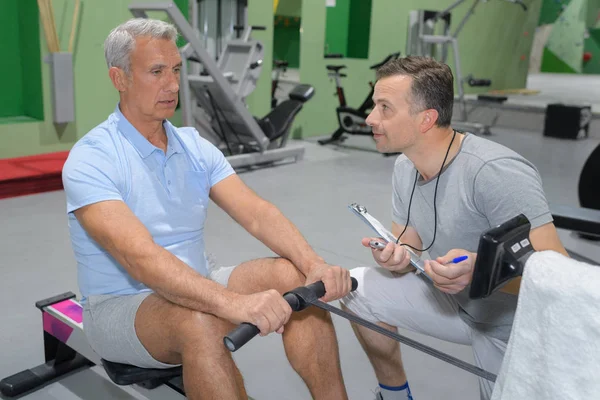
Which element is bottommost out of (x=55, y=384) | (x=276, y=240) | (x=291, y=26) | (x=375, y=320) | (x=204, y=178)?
(x=55, y=384)

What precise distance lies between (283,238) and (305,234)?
1.89m

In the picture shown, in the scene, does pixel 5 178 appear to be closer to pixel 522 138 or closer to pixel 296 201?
pixel 296 201

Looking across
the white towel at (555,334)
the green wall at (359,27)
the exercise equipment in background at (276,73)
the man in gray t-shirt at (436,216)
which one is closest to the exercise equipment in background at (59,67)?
the exercise equipment in background at (276,73)

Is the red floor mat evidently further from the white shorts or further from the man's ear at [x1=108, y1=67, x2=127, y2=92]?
the white shorts

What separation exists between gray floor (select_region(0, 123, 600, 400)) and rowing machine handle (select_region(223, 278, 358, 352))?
0.77m

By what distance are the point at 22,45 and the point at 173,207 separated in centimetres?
389

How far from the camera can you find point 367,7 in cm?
759

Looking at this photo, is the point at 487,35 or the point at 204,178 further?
the point at 487,35

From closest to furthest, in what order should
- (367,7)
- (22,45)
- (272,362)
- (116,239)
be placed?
(116,239) → (272,362) → (22,45) → (367,7)

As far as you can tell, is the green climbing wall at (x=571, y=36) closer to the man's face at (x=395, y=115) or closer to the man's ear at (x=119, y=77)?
the man's face at (x=395, y=115)

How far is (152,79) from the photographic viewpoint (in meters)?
1.82

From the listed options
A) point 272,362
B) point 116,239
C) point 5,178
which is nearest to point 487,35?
point 5,178

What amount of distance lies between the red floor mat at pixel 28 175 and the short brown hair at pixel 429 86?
332cm

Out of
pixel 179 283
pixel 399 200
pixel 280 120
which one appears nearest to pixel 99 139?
pixel 179 283
